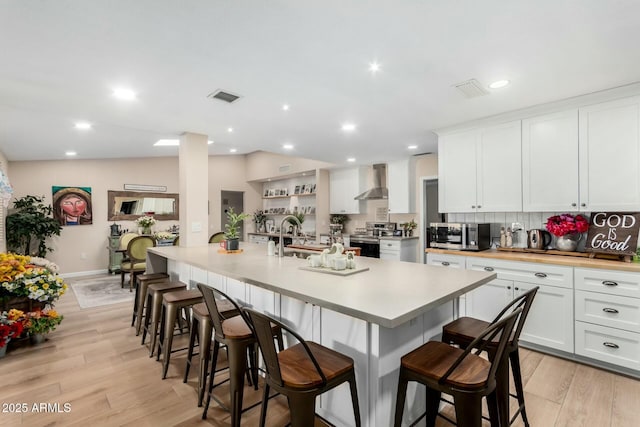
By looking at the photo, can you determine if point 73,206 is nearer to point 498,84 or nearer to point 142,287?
point 142,287

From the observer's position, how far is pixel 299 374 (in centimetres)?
136

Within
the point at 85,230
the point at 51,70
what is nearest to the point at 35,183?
the point at 85,230

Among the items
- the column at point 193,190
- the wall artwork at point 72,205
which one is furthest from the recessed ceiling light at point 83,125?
the wall artwork at point 72,205

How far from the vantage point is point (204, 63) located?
213cm

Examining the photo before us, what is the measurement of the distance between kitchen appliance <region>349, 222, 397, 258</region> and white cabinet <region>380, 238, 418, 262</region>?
5.8 inches

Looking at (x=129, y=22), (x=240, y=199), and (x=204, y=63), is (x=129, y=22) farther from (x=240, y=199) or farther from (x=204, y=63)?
(x=240, y=199)

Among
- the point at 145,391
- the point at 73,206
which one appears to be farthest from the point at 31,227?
the point at 145,391

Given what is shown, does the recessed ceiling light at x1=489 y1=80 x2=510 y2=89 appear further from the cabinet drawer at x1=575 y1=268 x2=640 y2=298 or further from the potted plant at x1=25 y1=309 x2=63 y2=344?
the potted plant at x1=25 y1=309 x2=63 y2=344

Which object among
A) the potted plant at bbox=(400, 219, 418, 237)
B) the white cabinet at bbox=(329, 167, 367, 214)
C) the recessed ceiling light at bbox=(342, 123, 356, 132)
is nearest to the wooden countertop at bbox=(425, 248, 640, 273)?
the recessed ceiling light at bbox=(342, 123, 356, 132)

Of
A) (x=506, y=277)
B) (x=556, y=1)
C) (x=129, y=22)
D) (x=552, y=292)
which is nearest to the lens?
(x=556, y=1)

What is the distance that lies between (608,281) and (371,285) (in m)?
2.19

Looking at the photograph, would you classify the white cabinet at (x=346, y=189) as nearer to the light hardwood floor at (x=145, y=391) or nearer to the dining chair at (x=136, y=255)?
the dining chair at (x=136, y=255)

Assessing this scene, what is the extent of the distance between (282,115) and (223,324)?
223 cm

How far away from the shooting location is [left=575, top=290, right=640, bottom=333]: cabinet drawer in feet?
7.95
